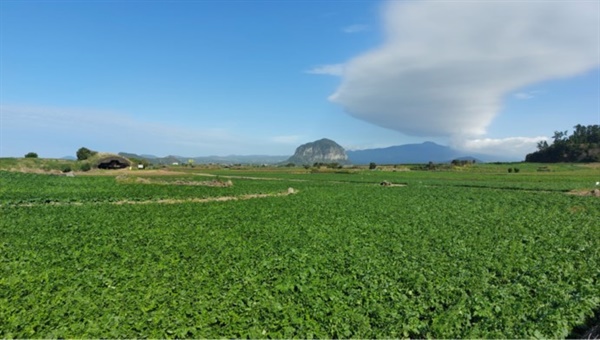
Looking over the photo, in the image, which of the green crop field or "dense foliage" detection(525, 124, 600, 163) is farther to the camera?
"dense foliage" detection(525, 124, 600, 163)

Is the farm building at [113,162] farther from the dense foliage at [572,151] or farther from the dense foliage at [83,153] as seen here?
the dense foliage at [572,151]

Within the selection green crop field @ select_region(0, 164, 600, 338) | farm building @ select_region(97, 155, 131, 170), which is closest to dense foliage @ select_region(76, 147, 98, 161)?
farm building @ select_region(97, 155, 131, 170)

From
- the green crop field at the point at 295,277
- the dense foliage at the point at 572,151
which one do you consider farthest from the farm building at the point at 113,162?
the dense foliage at the point at 572,151

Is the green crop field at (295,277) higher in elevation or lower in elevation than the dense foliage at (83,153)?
lower

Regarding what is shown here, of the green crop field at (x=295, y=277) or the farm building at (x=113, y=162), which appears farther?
the farm building at (x=113, y=162)

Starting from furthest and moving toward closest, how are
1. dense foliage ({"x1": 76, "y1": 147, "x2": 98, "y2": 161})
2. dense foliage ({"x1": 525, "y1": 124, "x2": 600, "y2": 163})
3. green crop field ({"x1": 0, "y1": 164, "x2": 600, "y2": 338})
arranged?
dense foliage ({"x1": 525, "y1": 124, "x2": 600, "y2": 163})
dense foliage ({"x1": 76, "y1": 147, "x2": 98, "y2": 161})
green crop field ({"x1": 0, "y1": 164, "x2": 600, "y2": 338})

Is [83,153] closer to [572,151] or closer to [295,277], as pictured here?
[295,277]

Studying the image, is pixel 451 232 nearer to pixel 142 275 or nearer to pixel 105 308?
pixel 142 275

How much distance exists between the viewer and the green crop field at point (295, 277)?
9320mm

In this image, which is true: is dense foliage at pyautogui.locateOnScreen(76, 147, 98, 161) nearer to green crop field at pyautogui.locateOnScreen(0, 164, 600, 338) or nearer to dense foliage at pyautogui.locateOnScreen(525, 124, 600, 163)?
green crop field at pyautogui.locateOnScreen(0, 164, 600, 338)

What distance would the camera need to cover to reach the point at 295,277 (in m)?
12.6

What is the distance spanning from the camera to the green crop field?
9.32 meters

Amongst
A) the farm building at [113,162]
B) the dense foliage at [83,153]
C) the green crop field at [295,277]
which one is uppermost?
the dense foliage at [83,153]

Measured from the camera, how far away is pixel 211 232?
21.1 m
